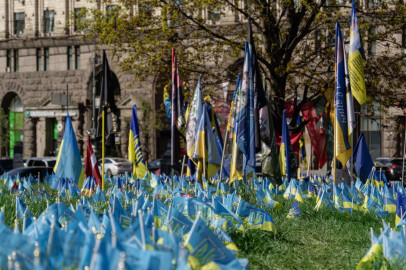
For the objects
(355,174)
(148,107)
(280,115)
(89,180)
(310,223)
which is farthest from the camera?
(148,107)

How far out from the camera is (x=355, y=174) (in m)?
14.7

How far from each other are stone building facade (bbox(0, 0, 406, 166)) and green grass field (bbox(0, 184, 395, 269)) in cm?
2675

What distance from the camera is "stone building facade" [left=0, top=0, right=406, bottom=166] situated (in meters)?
36.1

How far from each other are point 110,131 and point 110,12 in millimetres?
5297

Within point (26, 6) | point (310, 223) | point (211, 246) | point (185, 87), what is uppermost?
point (26, 6)

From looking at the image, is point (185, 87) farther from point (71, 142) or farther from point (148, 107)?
point (148, 107)

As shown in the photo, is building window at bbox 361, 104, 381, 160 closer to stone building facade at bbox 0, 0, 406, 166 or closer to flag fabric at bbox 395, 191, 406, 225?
stone building facade at bbox 0, 0, 406, 166

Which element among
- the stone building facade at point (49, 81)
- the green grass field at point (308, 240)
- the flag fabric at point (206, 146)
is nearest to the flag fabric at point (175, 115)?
the flag fabric at point (206, 146)

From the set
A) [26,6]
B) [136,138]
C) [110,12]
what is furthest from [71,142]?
[26,6]

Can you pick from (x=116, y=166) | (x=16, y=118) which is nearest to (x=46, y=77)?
(x=16, y=118)

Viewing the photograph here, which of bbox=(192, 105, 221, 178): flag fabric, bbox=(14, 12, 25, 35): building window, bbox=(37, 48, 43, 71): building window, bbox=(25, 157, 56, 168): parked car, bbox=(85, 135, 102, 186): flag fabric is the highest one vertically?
bbox=(14, 12, 25, 35): building window

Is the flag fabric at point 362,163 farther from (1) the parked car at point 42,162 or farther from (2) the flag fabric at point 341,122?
(1) the parked car at point 42,162

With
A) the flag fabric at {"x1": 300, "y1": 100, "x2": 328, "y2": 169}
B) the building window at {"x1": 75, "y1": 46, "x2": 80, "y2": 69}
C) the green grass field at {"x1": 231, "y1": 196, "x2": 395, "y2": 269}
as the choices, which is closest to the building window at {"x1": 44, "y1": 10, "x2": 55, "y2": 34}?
the building window at {"x1": 75, "y1": 46, "x2": 80, "y2": 69}

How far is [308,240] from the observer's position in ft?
24.0
